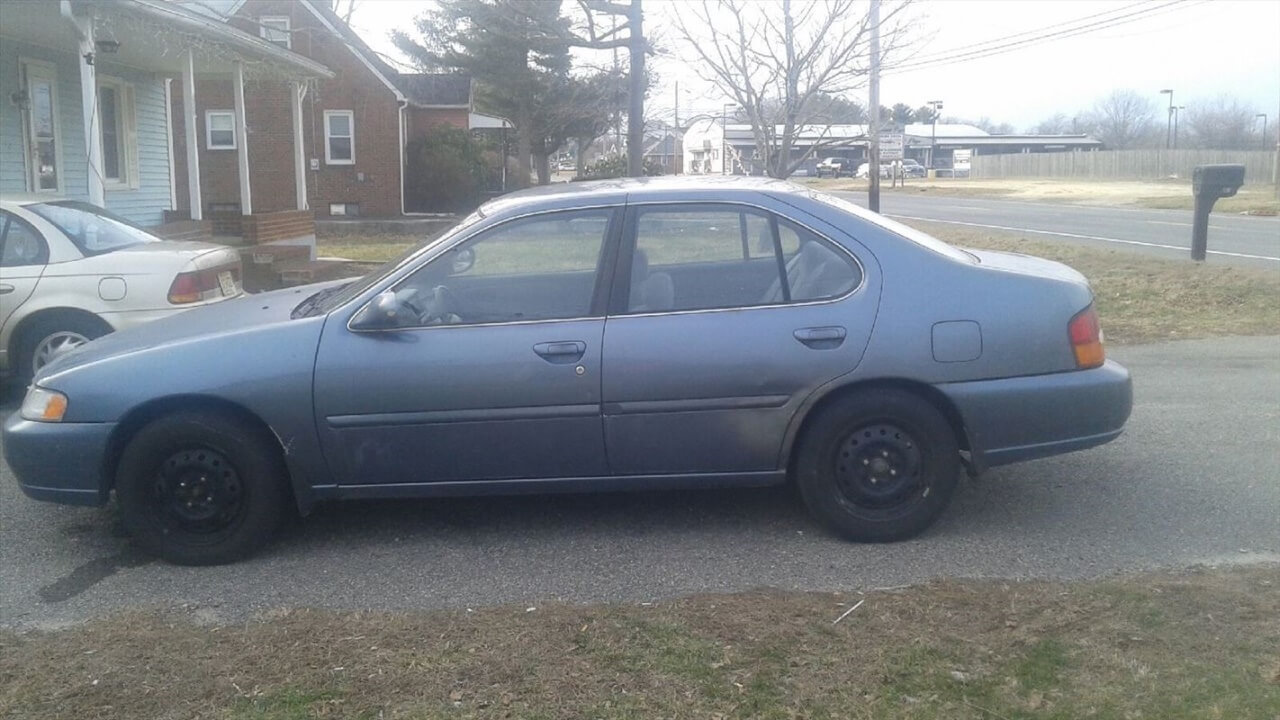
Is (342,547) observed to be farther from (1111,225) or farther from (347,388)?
(1111,225)

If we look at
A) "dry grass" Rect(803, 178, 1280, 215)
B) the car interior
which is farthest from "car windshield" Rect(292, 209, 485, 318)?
"dry grass" Rect(803, 178, 1280, 215)

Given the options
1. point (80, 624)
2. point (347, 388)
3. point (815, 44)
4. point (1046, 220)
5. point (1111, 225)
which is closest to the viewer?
point (80, 624)

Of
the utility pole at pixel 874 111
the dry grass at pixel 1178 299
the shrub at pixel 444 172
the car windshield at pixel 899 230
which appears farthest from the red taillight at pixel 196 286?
the shrub at pixel 444 172

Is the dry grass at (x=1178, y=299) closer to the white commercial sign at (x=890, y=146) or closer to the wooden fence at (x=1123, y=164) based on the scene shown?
the white commercial sign at (x=890, y=146)

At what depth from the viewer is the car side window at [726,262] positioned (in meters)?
5.32

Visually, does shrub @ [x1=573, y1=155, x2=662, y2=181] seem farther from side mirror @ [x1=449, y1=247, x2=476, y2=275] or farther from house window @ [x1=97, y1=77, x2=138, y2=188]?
side mirror @ [x1=449, y1=247, x2=476, y2=275]

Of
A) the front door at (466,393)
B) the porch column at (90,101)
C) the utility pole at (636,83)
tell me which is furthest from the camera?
the utility pole at (636,83)

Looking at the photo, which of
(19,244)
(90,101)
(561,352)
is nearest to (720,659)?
(561,352)

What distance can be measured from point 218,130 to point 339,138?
3.39 m

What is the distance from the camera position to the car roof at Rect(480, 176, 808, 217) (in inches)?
216

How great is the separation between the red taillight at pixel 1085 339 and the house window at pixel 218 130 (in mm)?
29302

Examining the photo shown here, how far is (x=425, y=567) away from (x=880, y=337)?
217cm

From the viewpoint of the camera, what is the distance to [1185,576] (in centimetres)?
478

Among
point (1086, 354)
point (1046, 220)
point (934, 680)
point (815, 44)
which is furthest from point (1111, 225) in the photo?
point (934, 680)
